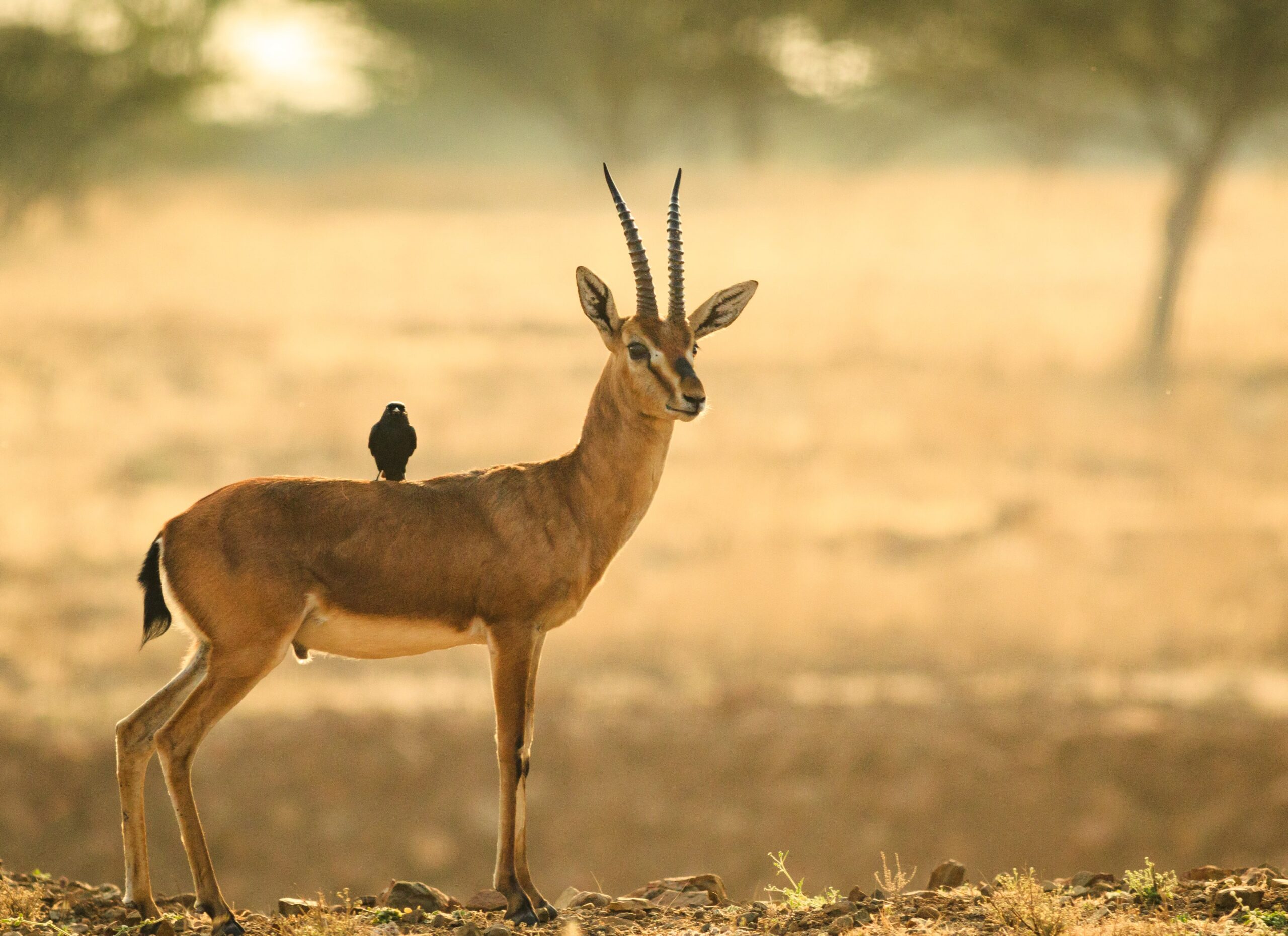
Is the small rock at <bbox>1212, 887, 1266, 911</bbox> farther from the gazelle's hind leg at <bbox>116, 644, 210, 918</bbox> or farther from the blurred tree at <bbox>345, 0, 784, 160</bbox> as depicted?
the blurred tree at <bbox>345, 0, 784, 160</bbox>

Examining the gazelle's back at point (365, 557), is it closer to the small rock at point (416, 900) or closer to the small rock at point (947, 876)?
the small rock at point (416, 900)

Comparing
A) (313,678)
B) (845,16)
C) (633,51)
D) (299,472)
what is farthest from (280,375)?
(633,51)

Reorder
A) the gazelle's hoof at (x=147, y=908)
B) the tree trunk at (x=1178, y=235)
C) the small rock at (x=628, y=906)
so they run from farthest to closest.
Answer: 1. the tree trunk at (x=1178, y=235)
2. the small rock at (x=628, y=906)
3. the gazelle's hoof at (x=147, y=908)

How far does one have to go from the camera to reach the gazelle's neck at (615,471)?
809cm

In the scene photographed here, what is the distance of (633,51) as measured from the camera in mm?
63031

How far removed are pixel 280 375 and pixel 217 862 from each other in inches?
692

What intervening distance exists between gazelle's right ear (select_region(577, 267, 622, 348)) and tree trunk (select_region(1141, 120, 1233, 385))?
→ 28.4 m

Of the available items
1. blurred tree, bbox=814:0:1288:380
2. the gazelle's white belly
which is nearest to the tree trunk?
blurred tree, bbox=814:0:1288:380

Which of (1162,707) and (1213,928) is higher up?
(1162,707)

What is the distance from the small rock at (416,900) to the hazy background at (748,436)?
118 cm

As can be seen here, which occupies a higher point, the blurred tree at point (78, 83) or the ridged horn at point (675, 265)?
the blurred tree at point (78, 83)

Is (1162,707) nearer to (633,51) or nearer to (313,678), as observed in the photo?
(313,678)

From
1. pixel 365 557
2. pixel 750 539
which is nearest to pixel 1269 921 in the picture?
pixel 365 557

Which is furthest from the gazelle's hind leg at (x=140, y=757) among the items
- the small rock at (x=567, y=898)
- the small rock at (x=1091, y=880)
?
the small rock at (x=1091, y=880)
